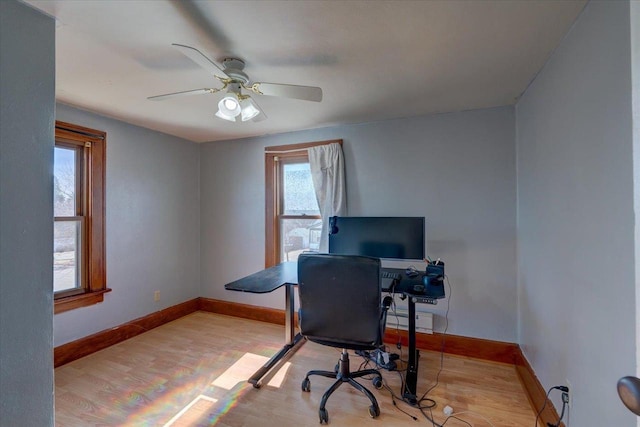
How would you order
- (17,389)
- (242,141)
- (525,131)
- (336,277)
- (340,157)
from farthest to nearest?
(242,141) → (340,157) → (525,131) → (336,277) → (17,389)

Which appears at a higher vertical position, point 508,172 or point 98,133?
point 98,133

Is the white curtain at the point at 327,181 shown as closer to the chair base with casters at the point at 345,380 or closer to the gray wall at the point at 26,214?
the chair base with casters at the point at 345,380

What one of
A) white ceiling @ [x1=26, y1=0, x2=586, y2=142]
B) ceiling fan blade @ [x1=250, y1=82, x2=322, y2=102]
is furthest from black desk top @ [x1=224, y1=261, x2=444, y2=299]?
white ceiling @ [x1=26, y1=0, x2=586, y2=142]

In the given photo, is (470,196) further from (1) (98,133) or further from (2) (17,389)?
(1) (98,133)

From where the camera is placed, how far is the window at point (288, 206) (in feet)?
10.5

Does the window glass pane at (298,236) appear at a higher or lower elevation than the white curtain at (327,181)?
lower

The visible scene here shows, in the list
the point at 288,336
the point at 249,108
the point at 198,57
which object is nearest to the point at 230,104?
the point at 249,108

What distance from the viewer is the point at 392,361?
7.76ft

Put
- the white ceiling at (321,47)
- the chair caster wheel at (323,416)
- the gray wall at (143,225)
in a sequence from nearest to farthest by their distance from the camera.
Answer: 1. the white ceiling at (321,47)
2. the chair caster wheel at (323,416)
3. the gray wall at (143,225)

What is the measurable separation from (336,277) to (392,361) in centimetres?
121

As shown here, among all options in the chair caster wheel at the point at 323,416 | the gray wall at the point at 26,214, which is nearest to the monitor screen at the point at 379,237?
the chair caster wheel at the point at 323,416

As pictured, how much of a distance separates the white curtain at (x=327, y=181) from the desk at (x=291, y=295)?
0.71 metres

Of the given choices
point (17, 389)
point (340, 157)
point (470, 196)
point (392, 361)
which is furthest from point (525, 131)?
point (17, 389)

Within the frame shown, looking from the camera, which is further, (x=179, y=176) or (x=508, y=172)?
(x=179, y=176)
